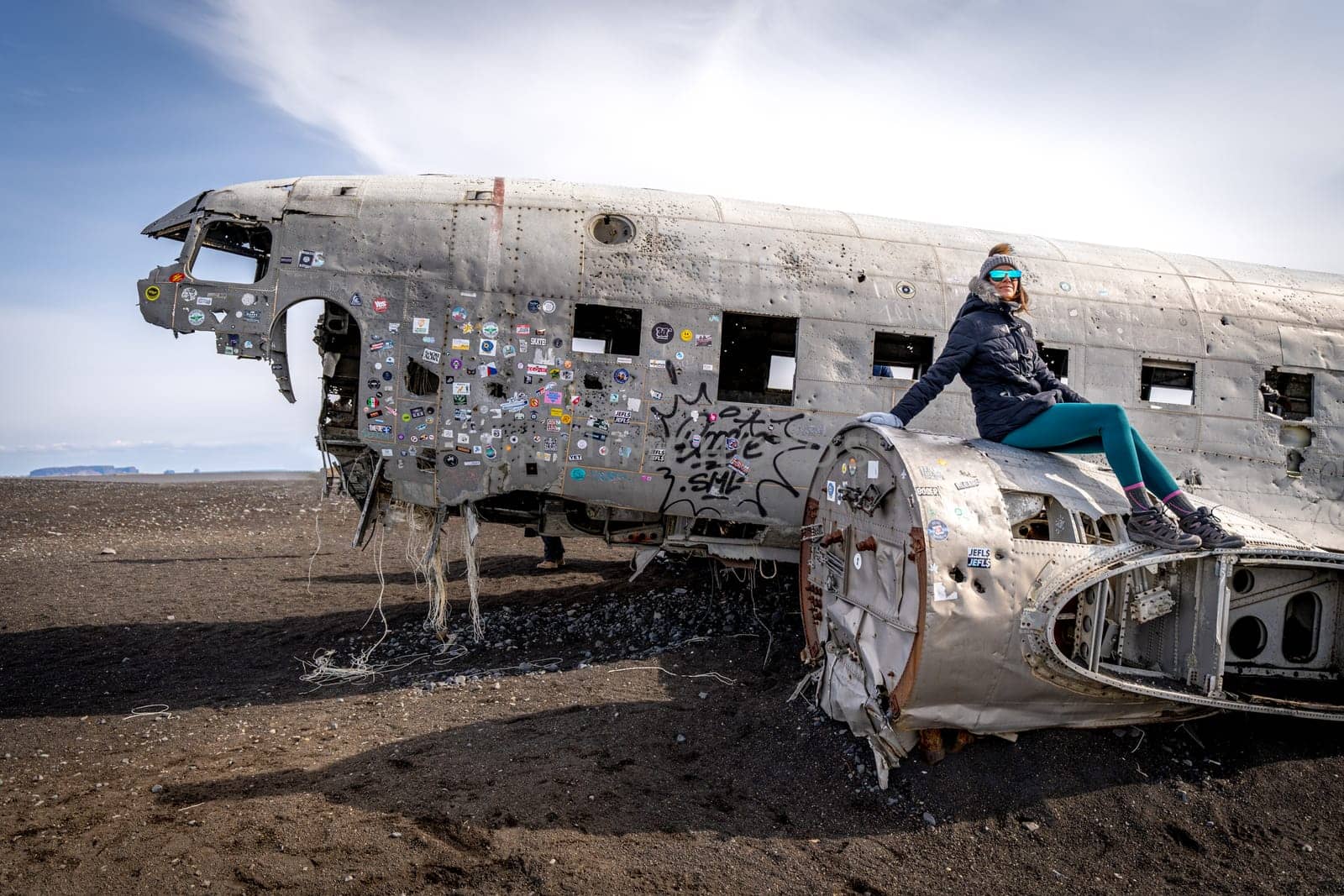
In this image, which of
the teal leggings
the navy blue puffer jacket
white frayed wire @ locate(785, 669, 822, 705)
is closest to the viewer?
the teal leggings

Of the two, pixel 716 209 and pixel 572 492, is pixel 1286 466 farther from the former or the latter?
pixel 572 492

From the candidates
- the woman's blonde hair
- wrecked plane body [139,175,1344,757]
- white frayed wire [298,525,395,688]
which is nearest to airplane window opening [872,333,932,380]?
wrecked plane body [139,175,1344,757]

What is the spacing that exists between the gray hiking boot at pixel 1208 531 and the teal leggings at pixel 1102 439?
21 cm

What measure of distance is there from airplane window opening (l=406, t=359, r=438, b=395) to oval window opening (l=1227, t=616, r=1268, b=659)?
7535 millimetres

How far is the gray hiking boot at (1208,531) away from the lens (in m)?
5.17

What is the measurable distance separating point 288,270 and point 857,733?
283 inches

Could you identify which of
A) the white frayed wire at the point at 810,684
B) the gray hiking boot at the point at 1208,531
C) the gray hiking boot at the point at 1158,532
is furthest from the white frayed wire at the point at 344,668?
the gray hiking boot at the point at 1208,531

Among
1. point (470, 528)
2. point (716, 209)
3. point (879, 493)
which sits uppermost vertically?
point (716, 209)

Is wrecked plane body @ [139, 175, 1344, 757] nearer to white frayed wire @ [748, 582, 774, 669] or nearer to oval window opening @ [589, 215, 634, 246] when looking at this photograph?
oval window opening @ [589, 215, 634, 246]

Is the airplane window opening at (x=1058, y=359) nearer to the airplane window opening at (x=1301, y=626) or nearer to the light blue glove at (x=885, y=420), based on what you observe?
the airplane window opening at (x=1301, y=626)

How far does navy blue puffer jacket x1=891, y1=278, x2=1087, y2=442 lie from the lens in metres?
5.75

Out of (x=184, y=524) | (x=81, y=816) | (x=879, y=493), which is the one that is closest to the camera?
(x=81, y=816)

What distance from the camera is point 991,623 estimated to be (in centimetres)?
482

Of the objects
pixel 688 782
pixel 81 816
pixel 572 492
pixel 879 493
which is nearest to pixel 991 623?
pixel 879 493
